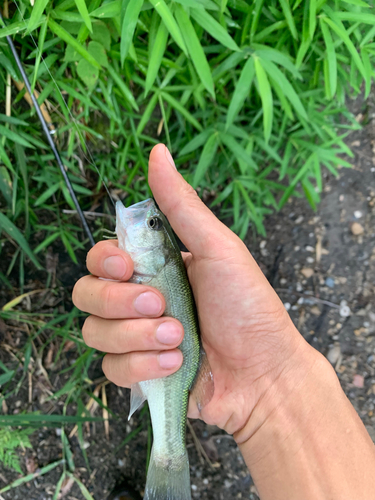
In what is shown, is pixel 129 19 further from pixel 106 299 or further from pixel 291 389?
pixel 291 389

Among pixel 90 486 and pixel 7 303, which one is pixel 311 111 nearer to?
pixel 7 303

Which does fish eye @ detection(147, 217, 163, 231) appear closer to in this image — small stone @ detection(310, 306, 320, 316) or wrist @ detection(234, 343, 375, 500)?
wrist @ detection(234, 343, 375, 500)

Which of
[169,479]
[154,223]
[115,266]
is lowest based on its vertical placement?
[169,479]

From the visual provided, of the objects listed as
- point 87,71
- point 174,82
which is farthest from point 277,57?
point 87,71

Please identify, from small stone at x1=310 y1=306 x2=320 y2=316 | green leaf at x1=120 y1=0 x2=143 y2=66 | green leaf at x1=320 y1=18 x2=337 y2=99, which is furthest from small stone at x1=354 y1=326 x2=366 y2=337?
green leaf at x1=120 y1=0 x2=143 y2=66

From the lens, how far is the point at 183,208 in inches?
67.6

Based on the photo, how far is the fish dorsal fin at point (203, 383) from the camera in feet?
5.72

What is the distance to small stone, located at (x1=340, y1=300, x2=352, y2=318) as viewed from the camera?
318cm

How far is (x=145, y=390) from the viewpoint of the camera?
1.78 metres

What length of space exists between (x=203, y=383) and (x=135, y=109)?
201 centimetres

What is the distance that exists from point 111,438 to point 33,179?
2.34 meters

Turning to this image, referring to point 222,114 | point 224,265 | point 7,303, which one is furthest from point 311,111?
point 7,303

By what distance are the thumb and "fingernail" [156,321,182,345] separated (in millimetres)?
478

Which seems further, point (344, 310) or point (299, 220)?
point (299, 220)
